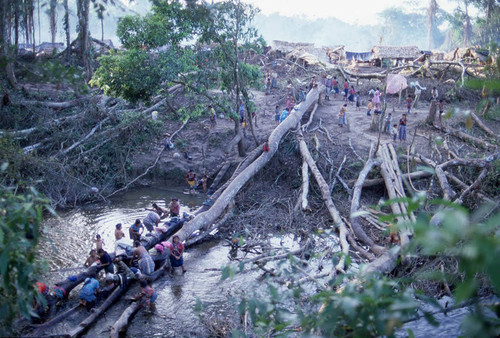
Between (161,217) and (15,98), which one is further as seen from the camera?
(15,98)

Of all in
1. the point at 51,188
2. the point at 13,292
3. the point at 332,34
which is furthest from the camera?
the point at 332,34

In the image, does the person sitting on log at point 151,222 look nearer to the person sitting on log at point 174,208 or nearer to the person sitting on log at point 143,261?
the person sitting on log at point 174,208

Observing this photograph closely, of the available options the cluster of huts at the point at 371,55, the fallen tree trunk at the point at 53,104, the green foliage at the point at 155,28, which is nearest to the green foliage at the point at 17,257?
the green foliage at the point at 155,28

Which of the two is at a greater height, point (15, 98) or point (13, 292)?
point (15, 98)

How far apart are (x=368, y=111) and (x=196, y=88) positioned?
8.40 meters

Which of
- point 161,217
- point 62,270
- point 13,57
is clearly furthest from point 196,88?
point 13,57

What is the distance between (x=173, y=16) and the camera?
11.8 meters

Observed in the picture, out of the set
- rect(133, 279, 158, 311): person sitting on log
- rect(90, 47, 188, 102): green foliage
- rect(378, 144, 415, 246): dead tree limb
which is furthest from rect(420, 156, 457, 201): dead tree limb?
rect(90, 47, 188, 102): green foliage

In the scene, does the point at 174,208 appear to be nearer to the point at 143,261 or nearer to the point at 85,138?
the point at 143,261

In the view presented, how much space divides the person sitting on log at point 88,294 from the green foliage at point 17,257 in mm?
3083

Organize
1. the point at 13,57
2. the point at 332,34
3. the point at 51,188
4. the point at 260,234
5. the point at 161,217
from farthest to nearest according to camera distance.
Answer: the point at 332,34 → the point at 51,188 → the point at 161,217 → the point at 260,234 → the point at 13,57

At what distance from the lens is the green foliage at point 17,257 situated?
3.37 metres

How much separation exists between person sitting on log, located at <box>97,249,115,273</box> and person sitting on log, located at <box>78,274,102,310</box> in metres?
0.73

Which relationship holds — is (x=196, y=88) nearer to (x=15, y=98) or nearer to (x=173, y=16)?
(x=173, y=16)
